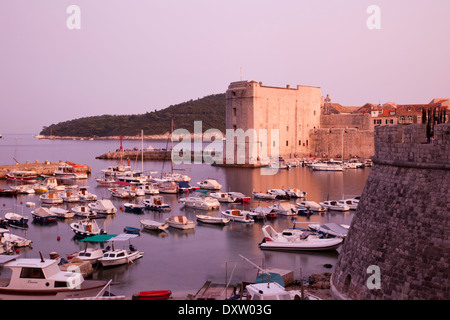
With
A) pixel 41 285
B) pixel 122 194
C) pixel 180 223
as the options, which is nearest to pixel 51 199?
pixel 122 194

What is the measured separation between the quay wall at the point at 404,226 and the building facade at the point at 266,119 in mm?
42250

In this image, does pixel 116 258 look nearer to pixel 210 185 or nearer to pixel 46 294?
pixel 46 294

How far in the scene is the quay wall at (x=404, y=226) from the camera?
661 cm

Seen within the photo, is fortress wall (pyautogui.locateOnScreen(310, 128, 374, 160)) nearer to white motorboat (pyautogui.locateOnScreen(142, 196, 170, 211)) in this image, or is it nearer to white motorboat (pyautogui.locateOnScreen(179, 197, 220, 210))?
white motorboat (pyautogui.locateOnScreen(179, 197, 220, 210))

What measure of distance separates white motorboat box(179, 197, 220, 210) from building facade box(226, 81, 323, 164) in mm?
23412

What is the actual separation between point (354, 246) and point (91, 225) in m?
14.4

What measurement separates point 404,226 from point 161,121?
A: 511ft

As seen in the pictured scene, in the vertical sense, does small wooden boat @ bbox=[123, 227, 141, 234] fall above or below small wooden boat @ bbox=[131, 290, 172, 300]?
below

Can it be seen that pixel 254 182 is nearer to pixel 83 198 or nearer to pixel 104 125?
pixel 83 198

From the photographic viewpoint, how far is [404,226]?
7.07 m

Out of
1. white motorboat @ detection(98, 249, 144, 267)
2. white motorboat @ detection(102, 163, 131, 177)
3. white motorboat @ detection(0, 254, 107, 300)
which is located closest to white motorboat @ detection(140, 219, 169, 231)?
white motorboat @ detection(98, 249, 144, 267)

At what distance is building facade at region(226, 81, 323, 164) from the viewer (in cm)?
5025

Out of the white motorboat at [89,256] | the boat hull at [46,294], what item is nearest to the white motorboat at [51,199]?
the white motorboat at [89,256]
